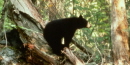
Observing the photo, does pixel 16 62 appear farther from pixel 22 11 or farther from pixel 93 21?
pixel 93 21

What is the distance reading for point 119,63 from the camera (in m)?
7.15

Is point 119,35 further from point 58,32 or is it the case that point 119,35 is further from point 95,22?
point 95,22

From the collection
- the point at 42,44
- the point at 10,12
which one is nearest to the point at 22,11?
the point at 10,12

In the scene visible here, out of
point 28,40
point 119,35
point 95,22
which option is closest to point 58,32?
point 28,40

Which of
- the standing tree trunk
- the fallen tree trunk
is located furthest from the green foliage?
the fallen tree trunk

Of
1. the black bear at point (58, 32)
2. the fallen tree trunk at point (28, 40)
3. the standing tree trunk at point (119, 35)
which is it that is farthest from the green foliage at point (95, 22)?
the fallen tree trunk at point (28, 40)

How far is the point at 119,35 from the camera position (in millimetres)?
7203

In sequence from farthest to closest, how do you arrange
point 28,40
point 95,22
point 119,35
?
point 95,22 → point 119,35 → point 28,40

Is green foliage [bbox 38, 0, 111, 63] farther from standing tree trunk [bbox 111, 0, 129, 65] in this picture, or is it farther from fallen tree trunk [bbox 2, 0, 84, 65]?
fallen tree trunk [bbox 2, 0, 84, 65]

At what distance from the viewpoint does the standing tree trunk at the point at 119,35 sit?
23.4 feet

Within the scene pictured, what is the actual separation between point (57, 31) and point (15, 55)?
156cm

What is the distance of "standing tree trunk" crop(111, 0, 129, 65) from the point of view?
7.12 metres

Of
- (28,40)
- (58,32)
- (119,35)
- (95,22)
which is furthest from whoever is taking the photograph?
(95,22)

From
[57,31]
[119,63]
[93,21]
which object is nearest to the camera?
[57,31]
